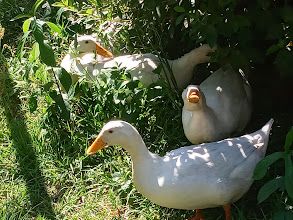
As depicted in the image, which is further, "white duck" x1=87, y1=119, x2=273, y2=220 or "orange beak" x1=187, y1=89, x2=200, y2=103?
"orange beak" x1=187, y1=89, x2=200, y2=103

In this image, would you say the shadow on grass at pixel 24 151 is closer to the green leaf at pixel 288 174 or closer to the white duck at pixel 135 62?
the white duck at pixel 135 62

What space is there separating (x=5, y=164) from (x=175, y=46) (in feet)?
3.97

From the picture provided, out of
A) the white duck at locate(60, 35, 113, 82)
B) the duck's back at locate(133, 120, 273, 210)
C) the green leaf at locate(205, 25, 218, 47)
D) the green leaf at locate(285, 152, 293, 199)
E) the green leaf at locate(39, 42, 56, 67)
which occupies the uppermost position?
the green leaf at locate(205, 25, 218, 47)

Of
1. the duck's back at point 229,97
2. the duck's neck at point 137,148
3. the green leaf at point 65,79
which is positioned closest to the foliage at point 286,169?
the duck's neck at point 137,148

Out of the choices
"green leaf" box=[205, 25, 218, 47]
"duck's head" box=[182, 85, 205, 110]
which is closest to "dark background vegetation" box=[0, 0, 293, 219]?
"green leaf" box=[205, 25, 218, 47]

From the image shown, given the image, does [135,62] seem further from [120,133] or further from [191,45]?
[120,133]

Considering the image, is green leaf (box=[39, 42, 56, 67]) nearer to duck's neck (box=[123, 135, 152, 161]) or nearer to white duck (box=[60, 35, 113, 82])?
white duck (box=[60, 35, 113, 82])

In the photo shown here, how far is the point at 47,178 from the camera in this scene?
313 cm

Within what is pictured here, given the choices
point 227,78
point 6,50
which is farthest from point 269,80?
point 6,50

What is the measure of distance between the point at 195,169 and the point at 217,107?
505 mm

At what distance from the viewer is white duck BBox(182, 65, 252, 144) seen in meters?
2.84

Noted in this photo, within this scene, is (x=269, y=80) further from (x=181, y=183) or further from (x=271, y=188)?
→ (x=271, y=188)

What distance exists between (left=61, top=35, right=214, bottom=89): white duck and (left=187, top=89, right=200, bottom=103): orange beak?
0.45 meters

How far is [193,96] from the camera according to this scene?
2781mm
